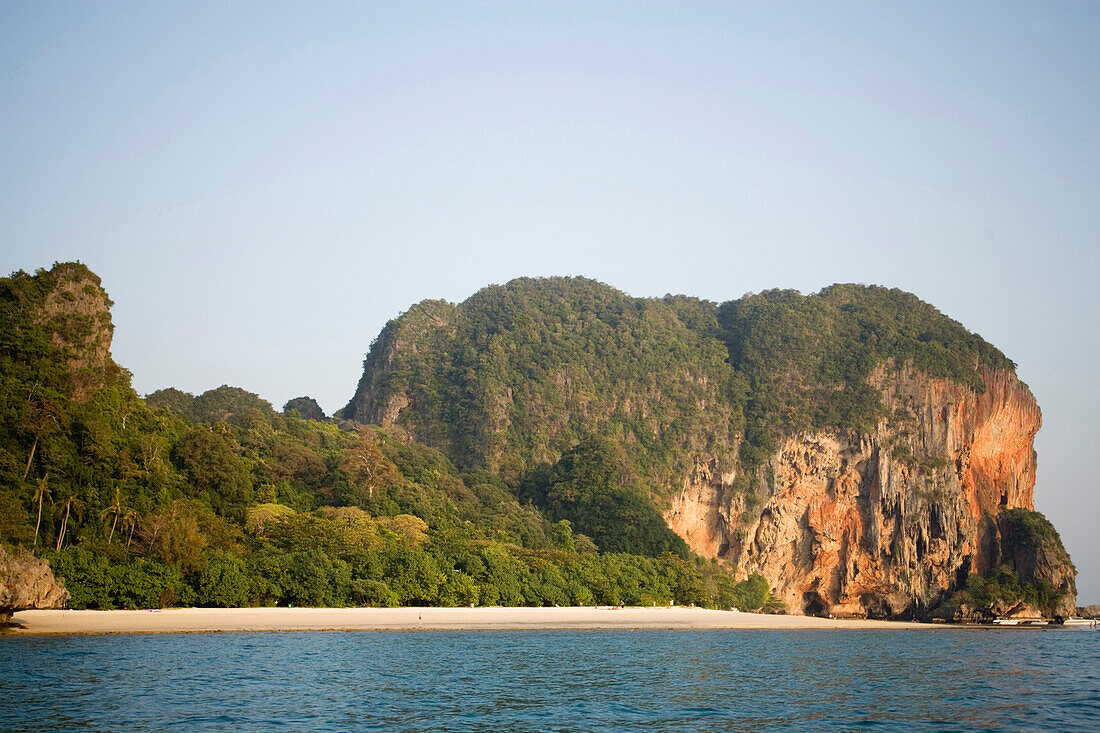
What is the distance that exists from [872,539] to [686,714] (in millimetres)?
72875

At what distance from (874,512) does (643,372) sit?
2553 cm

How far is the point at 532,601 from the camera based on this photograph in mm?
49375

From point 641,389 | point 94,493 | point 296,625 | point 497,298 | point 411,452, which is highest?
point 497,298

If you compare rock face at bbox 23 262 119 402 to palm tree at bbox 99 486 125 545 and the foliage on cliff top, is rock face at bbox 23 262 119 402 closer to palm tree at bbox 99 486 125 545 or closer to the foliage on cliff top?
palm tree at bbox 99 486 125 545

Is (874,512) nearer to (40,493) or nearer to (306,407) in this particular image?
(306,407)

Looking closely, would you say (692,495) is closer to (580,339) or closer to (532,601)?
(580,339)

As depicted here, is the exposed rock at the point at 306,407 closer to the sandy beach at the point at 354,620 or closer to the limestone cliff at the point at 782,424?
the limestone cliff at the point at 782,424

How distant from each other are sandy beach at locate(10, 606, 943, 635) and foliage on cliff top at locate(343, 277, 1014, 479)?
3490cm

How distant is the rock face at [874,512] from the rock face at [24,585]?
60935mm

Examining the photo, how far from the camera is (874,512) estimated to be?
8681 cm

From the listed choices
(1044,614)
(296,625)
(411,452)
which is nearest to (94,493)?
(296,625)

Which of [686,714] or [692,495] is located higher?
[692,495]

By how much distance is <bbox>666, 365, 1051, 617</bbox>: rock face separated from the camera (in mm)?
85312

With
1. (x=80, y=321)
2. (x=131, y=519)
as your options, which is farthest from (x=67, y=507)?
(x=80, y=321)
